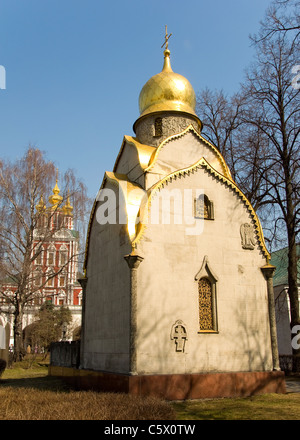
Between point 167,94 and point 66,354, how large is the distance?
10714 millimetres

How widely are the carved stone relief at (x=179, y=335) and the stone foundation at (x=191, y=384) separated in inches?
28.3

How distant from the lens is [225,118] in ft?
68.0

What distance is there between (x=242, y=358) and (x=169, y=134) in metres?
7.89

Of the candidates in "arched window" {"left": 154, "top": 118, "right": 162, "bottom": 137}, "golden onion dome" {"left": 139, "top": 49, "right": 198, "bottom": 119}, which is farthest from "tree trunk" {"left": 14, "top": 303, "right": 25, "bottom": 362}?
"golden onion dome" {"left": 139, "top": 49, "right": 198, "bottom": 119}

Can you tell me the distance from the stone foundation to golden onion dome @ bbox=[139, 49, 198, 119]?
29.9 feet

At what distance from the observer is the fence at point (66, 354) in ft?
47.7

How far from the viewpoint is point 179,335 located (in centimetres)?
1079

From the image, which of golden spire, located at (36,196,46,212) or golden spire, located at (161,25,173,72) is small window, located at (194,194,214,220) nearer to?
golden spire, located at (161,25,173,72)

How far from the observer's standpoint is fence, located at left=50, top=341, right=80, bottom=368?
14.5 meters

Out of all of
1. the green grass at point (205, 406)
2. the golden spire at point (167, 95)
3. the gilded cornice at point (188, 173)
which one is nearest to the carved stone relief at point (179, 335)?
the green grass at point (205, 406)

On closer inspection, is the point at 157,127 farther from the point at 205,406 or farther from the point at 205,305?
the point at 205,406
